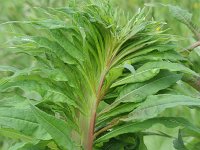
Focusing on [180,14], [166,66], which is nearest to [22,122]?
[166,66]

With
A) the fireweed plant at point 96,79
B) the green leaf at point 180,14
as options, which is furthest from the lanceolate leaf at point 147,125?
the green leaf at point 180,14

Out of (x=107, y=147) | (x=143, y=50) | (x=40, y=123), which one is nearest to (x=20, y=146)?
(x=40, y=123)

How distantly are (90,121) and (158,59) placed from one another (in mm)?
183

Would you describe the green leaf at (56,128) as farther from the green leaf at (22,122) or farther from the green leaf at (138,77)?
the green leaf at (138,77)

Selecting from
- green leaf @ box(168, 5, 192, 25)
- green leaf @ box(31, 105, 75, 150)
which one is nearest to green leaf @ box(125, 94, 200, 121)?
green leaf @ box(31, 105, 75, 150)

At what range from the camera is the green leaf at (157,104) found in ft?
2.61

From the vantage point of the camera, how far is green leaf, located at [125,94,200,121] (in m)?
0.80

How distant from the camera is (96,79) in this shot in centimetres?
91

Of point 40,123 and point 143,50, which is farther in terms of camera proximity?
point 143,50

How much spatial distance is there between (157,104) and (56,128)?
0.19 metres

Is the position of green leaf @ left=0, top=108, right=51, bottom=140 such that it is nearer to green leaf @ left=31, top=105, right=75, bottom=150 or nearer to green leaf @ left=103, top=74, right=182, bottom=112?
green leaf @ left=31, top=105, right=75, bottom=150

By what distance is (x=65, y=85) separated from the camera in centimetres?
89

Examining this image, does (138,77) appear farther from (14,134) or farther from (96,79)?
(14,134)

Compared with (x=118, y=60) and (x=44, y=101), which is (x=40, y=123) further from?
(x=118, y=60)
